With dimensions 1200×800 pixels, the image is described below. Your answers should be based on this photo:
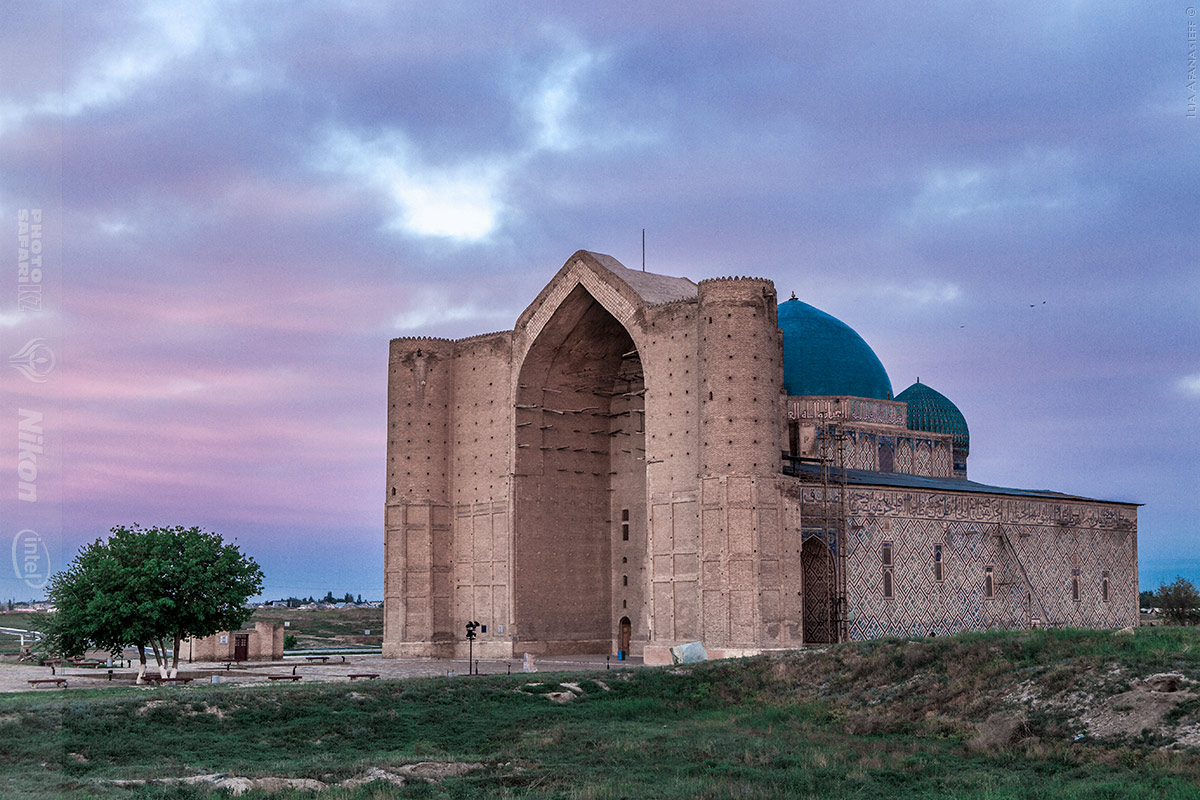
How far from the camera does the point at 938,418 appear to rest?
5094 centimetres

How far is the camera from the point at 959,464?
5006 centimetres

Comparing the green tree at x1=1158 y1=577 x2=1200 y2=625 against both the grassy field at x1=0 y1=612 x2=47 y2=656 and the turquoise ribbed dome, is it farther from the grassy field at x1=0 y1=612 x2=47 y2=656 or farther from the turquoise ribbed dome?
the grassy field at x1=0 y1=612 x2=47 y2=656

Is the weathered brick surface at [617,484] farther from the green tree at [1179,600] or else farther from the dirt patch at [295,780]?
the dirt patch at [295,780]

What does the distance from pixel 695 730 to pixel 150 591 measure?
13375 millimetres

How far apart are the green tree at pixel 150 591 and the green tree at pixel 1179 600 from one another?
32.0 metres

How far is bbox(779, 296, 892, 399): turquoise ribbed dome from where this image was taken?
4569cm

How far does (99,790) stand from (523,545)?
25943mm

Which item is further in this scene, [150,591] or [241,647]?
[241,647]

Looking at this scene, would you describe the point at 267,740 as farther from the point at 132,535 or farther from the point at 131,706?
the point at 132,535

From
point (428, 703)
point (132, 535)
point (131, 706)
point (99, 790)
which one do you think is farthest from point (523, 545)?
point (99, 790)

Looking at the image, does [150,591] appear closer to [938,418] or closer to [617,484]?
[617,484]

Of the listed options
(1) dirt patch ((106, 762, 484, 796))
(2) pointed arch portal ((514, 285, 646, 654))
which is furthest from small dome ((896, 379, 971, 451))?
(1) dirt patch ((106, 762, 484, 796))

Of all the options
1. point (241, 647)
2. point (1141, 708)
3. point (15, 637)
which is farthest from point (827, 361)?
point (15, 637)

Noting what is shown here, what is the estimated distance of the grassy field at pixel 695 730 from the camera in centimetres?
1741
